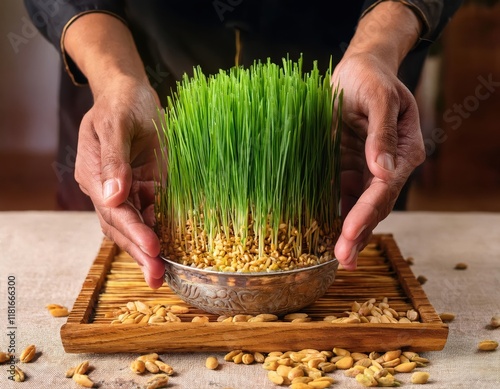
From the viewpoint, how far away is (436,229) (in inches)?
58.3

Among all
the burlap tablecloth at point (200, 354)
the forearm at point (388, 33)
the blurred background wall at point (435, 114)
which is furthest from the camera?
the blurred background wall at point (435, 114)

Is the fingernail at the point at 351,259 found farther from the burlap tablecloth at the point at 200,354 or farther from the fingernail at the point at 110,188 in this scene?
the fingernail at the point at 110,188

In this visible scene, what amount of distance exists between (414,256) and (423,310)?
1.23ft

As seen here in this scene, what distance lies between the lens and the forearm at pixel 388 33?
1.21m

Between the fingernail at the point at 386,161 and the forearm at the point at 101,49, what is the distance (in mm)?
473

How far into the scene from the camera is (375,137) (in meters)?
0.96

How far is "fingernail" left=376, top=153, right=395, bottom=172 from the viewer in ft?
3.11

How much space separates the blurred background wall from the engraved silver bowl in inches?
97.0

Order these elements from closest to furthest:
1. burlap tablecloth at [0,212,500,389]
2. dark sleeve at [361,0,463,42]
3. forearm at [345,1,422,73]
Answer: burlap tablecloth at [0,212,500,389] → forearm at [345,1,422,73] → dark sleeve at [361,0,463,42]

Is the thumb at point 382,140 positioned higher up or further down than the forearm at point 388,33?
further down

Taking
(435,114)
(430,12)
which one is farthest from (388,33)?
(435,114)

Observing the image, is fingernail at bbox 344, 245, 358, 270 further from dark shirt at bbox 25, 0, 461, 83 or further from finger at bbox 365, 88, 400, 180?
dark shirt at bbox 25, 0, 461, 83

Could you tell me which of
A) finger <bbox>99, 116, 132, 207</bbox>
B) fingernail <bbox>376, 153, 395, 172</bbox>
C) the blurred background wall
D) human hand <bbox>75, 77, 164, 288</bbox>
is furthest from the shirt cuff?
the blurred background wall

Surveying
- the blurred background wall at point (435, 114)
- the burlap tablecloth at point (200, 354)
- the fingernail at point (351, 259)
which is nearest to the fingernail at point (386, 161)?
the fingernail at point (351, 259)
